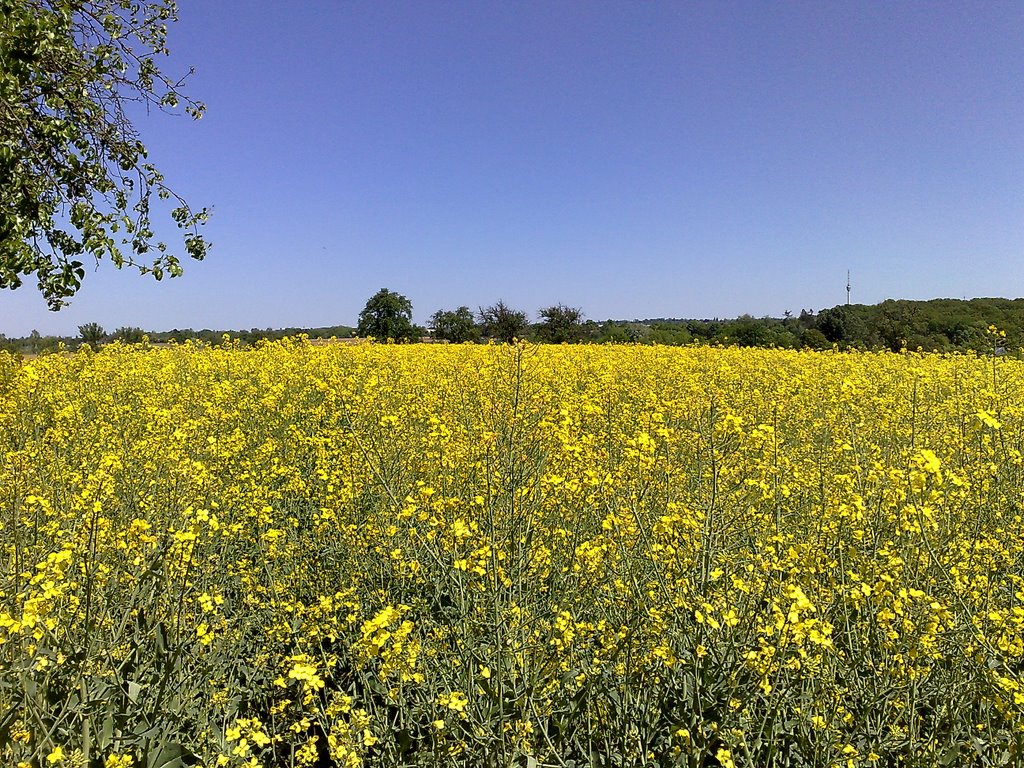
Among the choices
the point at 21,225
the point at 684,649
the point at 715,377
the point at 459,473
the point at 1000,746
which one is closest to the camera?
the point at 1000,746

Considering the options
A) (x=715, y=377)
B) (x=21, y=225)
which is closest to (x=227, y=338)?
(x=21, y=225)

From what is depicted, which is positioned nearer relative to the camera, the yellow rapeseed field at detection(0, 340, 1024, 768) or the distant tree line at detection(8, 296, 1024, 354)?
the yellow rapeseed field at detection(0, 340, 1024, 768)

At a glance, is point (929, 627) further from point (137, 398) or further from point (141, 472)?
point (137, 398)

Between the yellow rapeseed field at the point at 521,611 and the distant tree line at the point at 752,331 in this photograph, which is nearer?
A: the yellow rapeseed field at the point at 521,611

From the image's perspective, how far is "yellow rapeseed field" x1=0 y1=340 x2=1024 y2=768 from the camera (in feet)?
6.05

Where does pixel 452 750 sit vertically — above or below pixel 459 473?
below

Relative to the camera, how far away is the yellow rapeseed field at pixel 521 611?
1845 mm

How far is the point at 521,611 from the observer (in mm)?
2096

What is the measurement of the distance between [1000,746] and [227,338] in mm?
11703

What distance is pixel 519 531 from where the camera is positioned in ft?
7.75

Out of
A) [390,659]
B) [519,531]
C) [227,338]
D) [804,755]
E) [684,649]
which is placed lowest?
[804,755]

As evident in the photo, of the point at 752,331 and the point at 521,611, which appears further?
the point at 752,331

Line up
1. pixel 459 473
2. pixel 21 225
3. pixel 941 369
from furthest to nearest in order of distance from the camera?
1. pixel 941 369
2. pixel 21 225
3. pixel 459 473

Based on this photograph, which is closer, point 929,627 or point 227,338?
point 929,627
